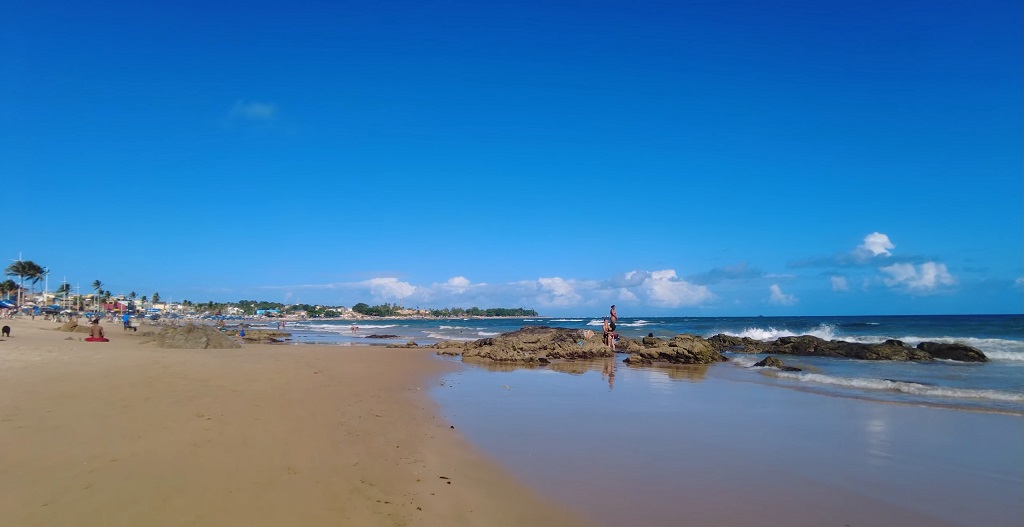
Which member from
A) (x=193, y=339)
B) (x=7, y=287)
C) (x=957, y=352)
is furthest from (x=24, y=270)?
(x=957, y=352)

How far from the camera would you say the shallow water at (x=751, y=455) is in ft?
17.6

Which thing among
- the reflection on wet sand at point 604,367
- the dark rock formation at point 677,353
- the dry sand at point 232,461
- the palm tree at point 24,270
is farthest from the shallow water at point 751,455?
the palm tree at point 24,270

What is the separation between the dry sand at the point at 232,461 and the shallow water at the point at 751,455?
88 cm

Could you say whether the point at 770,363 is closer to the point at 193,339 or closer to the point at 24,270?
the point at 193,339

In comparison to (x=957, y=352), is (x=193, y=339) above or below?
above

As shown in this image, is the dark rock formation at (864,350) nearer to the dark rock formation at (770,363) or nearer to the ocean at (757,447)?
the dark rock formation at (770,363)

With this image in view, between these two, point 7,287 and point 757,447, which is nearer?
point 757,447

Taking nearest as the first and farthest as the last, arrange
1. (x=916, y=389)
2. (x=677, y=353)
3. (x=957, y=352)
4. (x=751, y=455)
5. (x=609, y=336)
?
(x=751, y=455) < (x=916, y=389) < (x=677, y=353) < (x=957, y=352) < (x=609, y=336)

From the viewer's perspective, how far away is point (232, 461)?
601cm

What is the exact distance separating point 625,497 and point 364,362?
16909 mm

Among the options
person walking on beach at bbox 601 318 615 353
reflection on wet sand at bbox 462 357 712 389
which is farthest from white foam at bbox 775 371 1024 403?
person walking on beach at bbox 601 318 615 353

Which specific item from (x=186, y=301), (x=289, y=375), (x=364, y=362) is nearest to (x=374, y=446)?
(x=289, y=375)

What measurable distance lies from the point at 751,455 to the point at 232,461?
6769 mm

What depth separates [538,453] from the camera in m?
7.40
